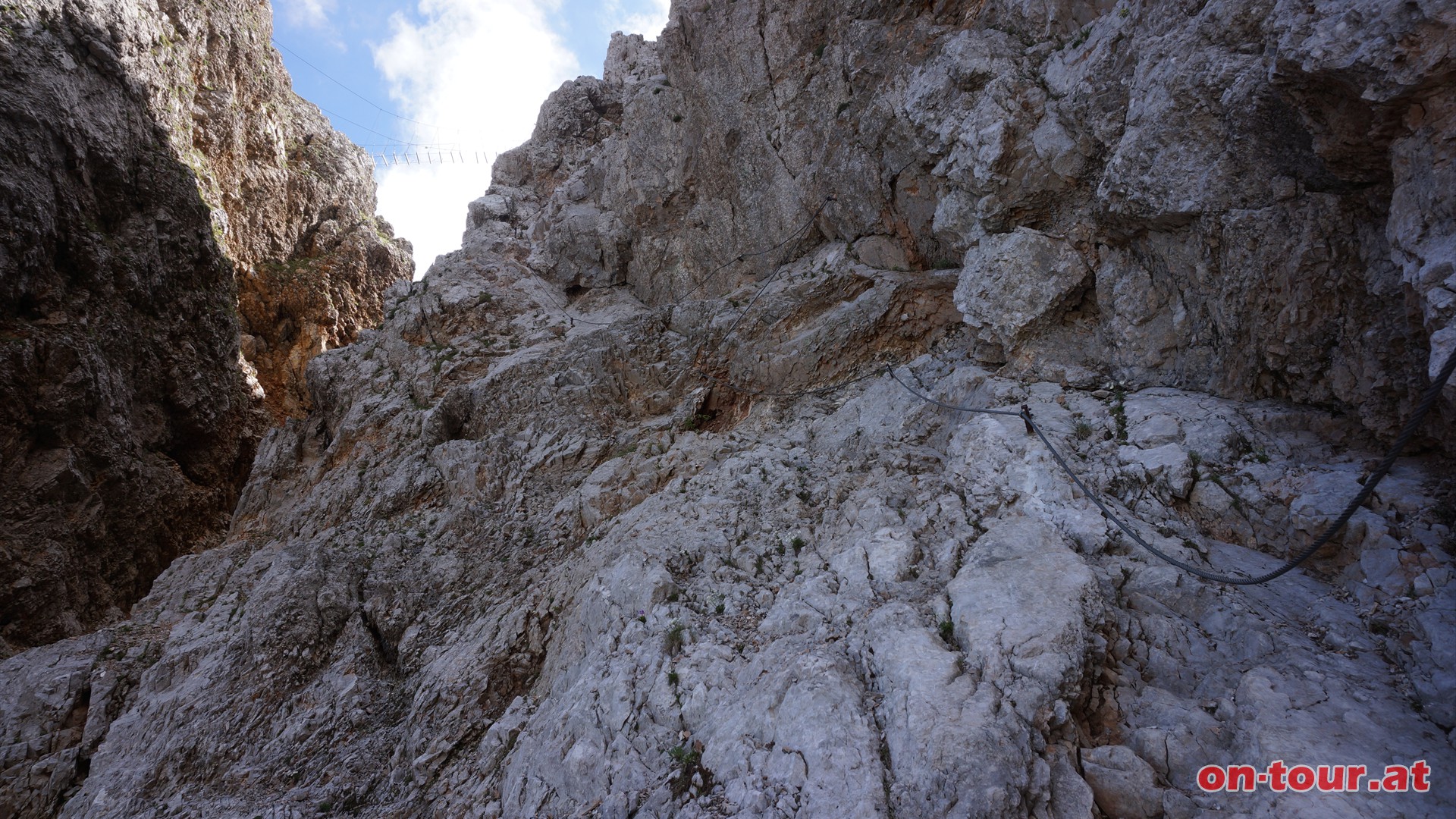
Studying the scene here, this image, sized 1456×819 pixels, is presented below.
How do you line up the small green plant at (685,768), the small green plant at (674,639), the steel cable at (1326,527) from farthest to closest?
1. the small green plant at (674,639)
2. the small green plant at (685,768)
3. the steel cable at (1326,527)

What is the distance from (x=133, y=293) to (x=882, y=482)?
2497cm

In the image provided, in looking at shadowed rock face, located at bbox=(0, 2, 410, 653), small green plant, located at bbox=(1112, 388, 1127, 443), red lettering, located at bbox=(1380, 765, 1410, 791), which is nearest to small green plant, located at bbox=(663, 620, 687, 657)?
small green plant, located at bbox=(1112, 388, 1127, 443)

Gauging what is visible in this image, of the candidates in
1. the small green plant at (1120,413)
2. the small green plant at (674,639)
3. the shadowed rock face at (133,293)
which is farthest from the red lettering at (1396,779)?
the shadowed rock face at (133,293)

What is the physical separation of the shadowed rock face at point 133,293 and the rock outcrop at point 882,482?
18.4ft

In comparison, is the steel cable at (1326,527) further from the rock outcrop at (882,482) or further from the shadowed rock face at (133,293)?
the shadowed rock face at (133,293)

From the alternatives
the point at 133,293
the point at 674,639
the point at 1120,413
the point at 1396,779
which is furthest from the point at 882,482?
the point at 133,293

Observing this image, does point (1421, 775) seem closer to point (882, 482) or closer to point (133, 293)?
point (882, 482)

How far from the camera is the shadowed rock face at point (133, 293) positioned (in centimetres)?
1714

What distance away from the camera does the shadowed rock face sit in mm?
17141

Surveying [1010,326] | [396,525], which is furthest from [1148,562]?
[396,525]

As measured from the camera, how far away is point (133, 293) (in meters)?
20.3

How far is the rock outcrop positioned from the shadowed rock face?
561cm

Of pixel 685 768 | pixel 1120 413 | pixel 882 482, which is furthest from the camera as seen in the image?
pixel 882 482

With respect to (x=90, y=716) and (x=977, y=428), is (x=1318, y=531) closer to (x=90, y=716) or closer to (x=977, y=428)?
(x=977, y=428)
